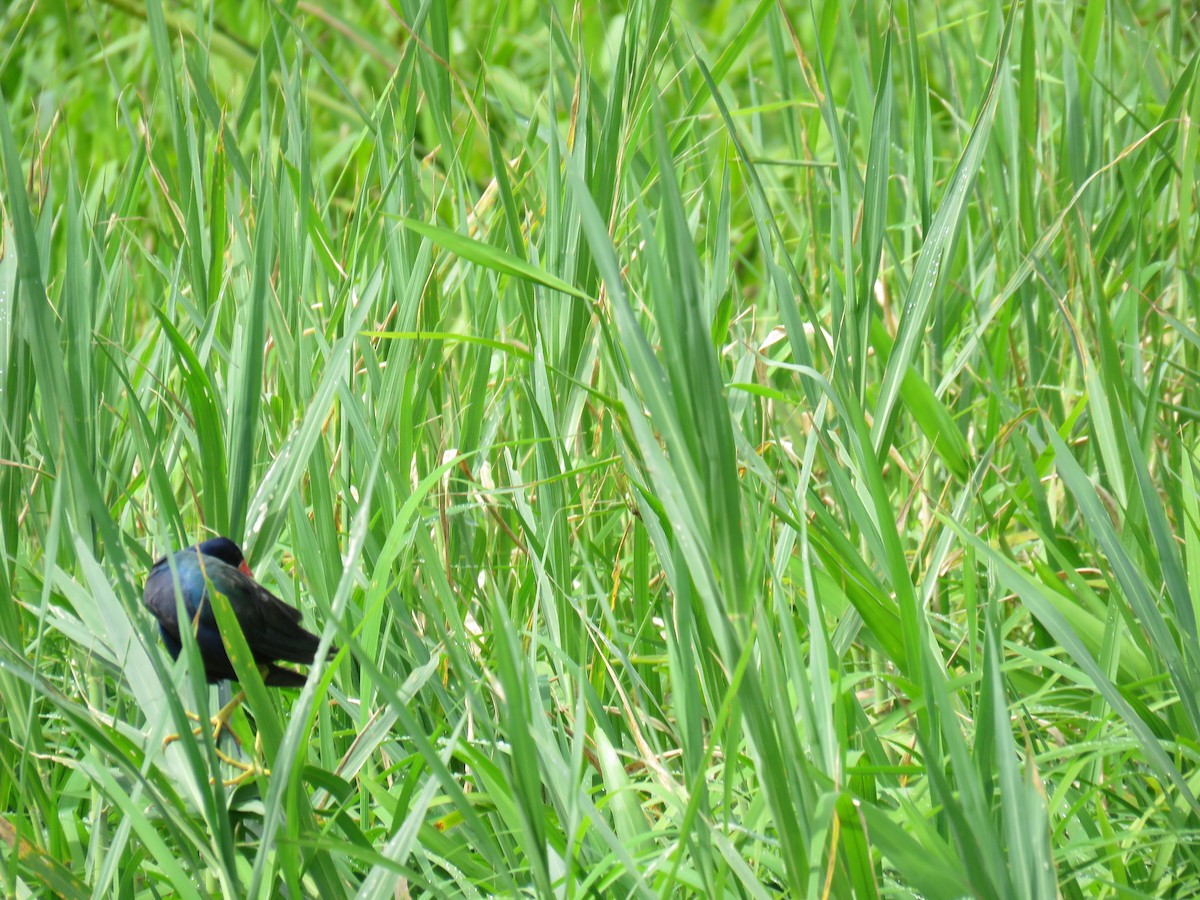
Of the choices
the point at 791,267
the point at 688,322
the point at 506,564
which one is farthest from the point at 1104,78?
the point at 688,322

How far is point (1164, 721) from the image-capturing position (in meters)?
1.16

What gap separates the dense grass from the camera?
34.4 inches

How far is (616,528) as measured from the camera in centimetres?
166

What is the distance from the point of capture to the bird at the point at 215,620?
1.10m

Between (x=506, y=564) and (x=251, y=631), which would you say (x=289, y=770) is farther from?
(x=506, y=564)

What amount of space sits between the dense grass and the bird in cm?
5

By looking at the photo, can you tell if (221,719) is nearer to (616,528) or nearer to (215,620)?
(215,620)

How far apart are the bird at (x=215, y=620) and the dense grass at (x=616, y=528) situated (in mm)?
50

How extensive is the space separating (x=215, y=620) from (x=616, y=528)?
687 millimetres

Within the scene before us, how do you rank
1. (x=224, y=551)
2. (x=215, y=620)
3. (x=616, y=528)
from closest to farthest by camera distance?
1. (x=215, y=620)
2. (x=224, y=551)
3. (x=616, y=528)

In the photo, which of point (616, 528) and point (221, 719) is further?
point (616, 528)

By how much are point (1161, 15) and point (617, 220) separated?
2698 millimetres

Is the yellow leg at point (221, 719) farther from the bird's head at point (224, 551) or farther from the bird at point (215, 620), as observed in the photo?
the bird's head at point (224, 551)

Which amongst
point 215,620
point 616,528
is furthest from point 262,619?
point 616,528
